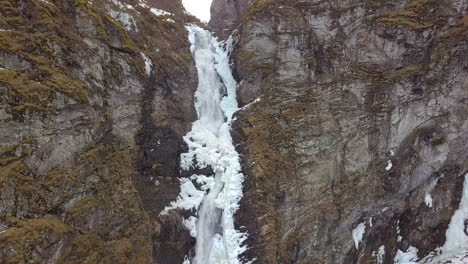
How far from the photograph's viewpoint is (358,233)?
16406mm

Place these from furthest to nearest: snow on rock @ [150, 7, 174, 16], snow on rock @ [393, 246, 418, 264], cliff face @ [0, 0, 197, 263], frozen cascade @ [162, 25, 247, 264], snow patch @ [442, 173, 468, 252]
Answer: snow on rock @ [150, 7, 174, 16], snow on rock @ [393, 246, 418, 264], snow patch @ [442, 173, 468, 252], frozen cascade @ [162, 25, 247, 264], cliff face @ [0, 0, 197, 263]

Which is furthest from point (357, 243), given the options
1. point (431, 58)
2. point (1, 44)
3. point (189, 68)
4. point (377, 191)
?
point (1, 44)

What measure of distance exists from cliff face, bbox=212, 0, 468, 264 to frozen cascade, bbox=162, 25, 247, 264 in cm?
61

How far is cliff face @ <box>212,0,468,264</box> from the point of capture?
15.9 m

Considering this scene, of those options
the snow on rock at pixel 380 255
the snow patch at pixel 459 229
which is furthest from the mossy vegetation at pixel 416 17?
the snow on rock at pixel 380 255

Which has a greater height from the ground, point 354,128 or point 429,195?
point 354,128

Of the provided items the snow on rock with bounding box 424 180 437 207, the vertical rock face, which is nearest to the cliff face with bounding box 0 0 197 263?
the vertical rock face

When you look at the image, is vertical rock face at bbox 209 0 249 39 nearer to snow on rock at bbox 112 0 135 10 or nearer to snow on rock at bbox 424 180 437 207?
snow on rock at bbox 112 0 135 10

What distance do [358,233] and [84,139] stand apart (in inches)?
460

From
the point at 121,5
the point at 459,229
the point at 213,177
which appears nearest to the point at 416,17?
the point at 459,229

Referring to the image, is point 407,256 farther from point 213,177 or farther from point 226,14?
point 226,14

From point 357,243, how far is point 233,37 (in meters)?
12.9

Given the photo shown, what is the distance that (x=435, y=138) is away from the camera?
17.0 metres

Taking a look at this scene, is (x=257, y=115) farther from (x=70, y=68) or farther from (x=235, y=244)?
(x=70, y=68)
